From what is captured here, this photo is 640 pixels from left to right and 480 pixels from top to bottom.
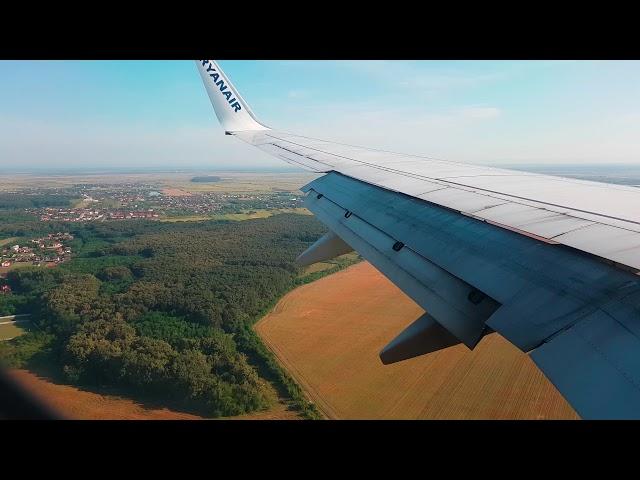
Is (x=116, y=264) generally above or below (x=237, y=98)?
below

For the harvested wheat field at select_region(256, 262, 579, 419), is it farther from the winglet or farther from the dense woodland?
the winglet

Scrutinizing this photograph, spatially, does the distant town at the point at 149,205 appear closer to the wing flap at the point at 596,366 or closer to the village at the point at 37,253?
the village at the point at 37,253

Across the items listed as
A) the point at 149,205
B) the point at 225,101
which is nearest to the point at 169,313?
the point at 225,101

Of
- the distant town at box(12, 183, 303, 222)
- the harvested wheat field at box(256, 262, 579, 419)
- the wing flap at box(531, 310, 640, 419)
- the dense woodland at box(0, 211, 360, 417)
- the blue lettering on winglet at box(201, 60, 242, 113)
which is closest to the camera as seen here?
the wing flap at box(531, 310, 640, 419)

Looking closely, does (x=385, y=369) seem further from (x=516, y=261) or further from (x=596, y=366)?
(x=596, y=366)

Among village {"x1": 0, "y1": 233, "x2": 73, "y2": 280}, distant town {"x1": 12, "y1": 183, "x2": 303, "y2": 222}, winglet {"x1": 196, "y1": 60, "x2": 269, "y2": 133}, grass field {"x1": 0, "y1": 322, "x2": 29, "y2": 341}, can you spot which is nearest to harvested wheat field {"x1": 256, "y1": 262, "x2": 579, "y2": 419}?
winglet {"x1": 196, "y1": 60, "x2": 269, "y2": 133}

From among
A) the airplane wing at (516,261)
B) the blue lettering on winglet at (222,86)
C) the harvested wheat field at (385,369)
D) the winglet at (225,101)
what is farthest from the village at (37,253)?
the airplane wing at (516,261)
